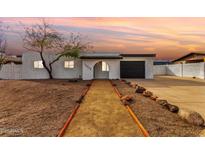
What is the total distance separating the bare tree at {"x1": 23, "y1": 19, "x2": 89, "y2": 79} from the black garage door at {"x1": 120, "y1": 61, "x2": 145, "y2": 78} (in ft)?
17.1

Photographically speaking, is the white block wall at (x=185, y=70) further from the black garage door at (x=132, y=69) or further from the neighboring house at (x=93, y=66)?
the black garage door at (x=132, y=69)

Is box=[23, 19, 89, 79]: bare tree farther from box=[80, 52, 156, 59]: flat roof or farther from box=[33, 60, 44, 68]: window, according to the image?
box=[80, 52, 156, 59]: flat roof

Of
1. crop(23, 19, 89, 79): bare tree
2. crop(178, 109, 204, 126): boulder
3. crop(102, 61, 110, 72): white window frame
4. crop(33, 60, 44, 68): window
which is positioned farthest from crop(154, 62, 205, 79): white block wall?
crop(178, 109, 204, 126): boulder

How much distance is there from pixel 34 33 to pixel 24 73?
4612mm

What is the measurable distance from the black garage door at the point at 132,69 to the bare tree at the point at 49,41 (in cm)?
520

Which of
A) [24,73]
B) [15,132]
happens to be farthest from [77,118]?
[24,73]

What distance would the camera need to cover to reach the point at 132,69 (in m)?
22.7

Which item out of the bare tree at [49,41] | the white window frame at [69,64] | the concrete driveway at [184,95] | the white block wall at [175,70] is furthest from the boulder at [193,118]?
the white block wall at [175,70]

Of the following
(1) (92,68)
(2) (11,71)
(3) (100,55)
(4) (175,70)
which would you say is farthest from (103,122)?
(4) (175,70)

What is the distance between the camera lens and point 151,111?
6887 mm

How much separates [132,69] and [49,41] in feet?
30.5

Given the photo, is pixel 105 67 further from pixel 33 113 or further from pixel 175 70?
pixel 33 113
